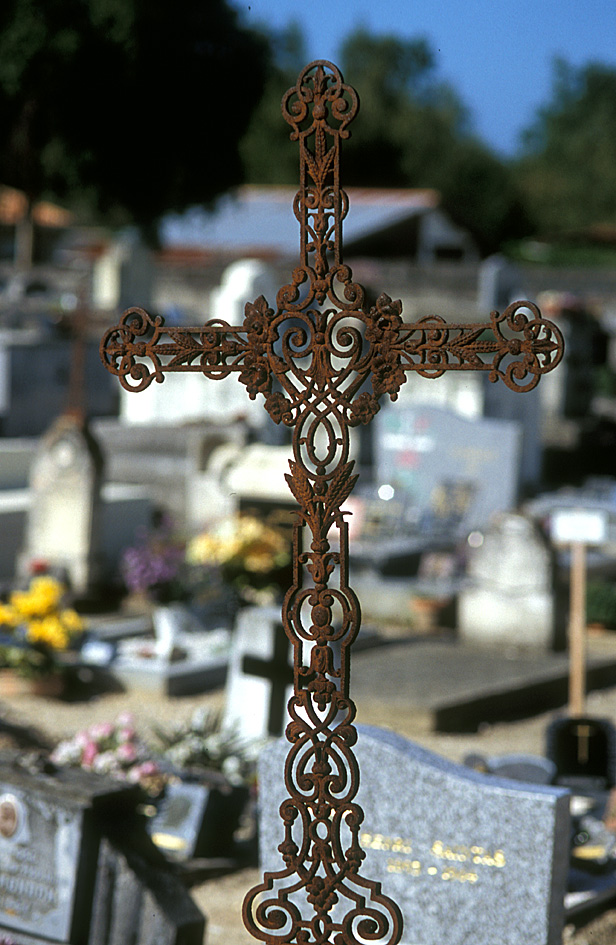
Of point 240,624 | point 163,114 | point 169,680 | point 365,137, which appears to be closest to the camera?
point 240,624

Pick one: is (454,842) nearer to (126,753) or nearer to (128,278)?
(126,753)

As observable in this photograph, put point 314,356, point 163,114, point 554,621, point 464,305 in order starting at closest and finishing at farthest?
point 314,356, point 554,621, point 464,305, point 163,114

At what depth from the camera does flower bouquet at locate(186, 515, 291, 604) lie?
33.7 feet

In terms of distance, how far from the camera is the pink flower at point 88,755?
20.4 feet

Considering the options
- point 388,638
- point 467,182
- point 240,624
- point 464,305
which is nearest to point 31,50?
point 464,305

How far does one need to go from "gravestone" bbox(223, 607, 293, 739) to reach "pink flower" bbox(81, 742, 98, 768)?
1023 millimetres

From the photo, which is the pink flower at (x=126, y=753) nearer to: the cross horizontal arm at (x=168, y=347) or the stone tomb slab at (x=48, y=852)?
the stone tomb slab at (x=48, y=852)

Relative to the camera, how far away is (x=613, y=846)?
5875 millimetres

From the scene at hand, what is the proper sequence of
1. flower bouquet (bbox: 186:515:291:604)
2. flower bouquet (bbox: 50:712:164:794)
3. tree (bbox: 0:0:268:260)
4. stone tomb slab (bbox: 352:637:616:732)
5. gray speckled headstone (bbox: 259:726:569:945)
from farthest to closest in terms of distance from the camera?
1. tree (bbox: 0:0:268:260)
2. flower bouquet (bbox: 186:515:291:604)
3. stone tomb slab (bbox: 352:637:616:732)
4. flower bouquet (bbox: 50:712:164:794)
5. gray speckled headstone (bbox: 259:726:569:945)

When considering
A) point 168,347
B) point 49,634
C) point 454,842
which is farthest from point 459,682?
point 168,347

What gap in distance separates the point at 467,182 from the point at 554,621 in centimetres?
5166

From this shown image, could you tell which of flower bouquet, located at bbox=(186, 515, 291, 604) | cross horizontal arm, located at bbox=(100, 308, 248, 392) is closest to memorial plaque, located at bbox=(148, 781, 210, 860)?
cross horizontal arm, located at bbox=(100, 308, 248, 392)

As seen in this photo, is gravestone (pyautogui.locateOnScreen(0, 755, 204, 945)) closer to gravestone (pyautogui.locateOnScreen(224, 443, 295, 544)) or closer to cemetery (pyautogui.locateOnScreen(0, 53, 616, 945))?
cemetery (pyautogui.locateOnScreen(0, 53, 616, 945))

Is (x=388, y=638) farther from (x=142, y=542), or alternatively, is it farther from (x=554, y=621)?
(x=142, y=542)
